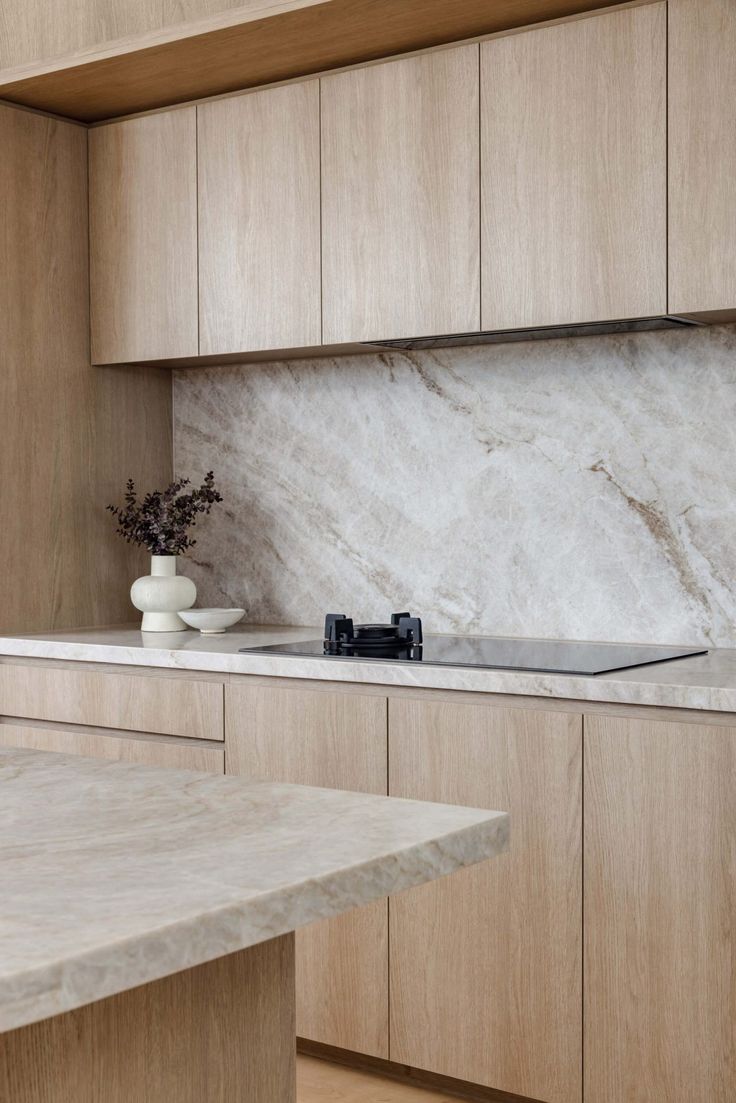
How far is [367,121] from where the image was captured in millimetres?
3086

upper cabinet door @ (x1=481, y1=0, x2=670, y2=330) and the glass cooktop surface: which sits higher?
upper cabinet door @ (x1=481, y1=0, x2=670, y2=330)

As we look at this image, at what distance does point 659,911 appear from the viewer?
7.80 ft

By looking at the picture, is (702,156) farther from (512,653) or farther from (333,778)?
(333,778)

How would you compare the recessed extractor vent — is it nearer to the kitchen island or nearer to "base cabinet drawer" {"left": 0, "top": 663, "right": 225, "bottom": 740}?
"base cabinet drawer" {"left": 0, "top": 663, "right": 225, "bottom": 740}

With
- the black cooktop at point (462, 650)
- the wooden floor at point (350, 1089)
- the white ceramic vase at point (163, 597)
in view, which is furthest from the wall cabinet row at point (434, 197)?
the wooden floor at point (350, 1089)

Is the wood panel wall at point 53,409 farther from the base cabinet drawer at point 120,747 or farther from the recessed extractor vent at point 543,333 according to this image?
the recessed extractor vent at point 543,333

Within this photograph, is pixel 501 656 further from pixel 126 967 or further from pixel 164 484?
pixel 126 967

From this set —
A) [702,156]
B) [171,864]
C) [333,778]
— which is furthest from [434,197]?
[171,864]

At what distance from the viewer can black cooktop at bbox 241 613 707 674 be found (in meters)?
2.67

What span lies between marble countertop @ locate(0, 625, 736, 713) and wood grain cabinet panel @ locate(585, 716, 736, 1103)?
0.06 metres

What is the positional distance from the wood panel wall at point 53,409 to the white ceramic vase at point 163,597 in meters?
0.28

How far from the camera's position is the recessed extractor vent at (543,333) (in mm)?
2811

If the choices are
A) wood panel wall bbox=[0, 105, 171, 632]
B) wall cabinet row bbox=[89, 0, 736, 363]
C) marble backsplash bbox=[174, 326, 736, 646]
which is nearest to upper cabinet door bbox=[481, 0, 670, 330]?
wall cabinet row bbox=[89, 0, 736, 363]

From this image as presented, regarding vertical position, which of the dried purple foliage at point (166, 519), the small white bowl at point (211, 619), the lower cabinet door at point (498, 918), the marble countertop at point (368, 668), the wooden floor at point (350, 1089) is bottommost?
the wooden floor at point (350, 1089)
